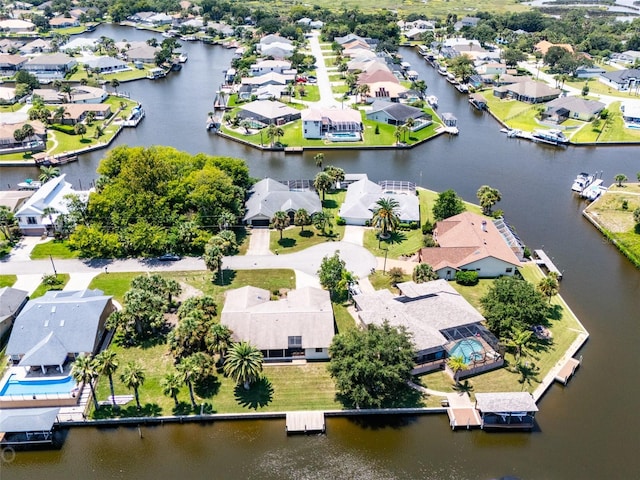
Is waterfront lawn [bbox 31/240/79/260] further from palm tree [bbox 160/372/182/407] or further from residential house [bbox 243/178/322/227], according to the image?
palm tree [bbox 160/372/182/407]

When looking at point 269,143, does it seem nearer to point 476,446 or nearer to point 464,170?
point 464,170

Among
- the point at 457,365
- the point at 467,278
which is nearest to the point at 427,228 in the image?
the point at 467,278

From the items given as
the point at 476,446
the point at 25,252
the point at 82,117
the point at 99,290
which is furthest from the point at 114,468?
the point at 82,117

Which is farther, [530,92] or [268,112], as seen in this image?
[530,92]

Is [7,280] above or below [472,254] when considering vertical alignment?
below

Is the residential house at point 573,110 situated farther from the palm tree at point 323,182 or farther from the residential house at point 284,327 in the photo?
the residential house at point 284,327

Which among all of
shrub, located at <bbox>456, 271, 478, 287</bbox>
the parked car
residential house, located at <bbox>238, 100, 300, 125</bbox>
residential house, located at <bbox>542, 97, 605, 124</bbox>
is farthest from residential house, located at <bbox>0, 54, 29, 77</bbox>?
shrub, located at <bbox>456, 271, 478, 287</bbox>

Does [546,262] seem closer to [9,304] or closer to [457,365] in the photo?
[457,365]
